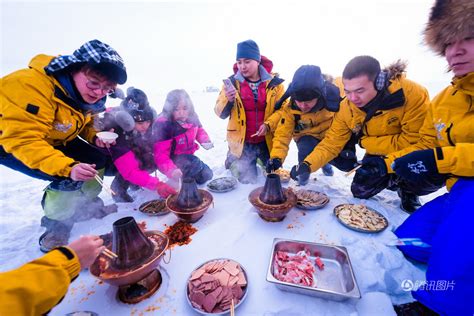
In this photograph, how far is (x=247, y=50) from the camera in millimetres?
4531

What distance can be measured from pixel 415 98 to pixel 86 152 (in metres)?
5.43

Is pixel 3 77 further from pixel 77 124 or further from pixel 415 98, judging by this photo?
pixel 415 98

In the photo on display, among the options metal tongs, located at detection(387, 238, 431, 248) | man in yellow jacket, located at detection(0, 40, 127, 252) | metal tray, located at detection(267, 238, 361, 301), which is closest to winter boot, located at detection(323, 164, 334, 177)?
metal tongs, located at detection(387, 238, 431, 248)

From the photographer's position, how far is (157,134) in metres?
4.43

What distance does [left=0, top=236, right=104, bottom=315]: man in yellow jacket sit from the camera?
116cm

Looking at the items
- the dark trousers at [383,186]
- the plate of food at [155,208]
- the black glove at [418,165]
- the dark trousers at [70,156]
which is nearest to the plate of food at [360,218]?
the dark trousers at [383,186]

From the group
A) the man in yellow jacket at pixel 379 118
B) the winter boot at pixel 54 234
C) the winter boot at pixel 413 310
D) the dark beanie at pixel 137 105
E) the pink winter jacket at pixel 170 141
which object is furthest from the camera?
the pink winter jacket at pixel 170 141

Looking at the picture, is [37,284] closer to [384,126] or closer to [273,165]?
[273,165]

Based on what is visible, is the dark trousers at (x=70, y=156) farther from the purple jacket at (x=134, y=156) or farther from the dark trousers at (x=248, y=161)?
the dark trousers at (x=248, y=161)

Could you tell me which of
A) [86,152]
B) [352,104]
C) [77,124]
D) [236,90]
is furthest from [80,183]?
[352,104]

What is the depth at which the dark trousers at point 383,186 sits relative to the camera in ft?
10.3

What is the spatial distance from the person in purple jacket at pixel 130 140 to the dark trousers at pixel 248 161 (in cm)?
171

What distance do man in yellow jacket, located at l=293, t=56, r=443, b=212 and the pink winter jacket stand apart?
254 centimetres

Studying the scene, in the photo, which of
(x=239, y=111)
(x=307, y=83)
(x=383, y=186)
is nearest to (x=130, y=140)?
(x=239, y=111)
